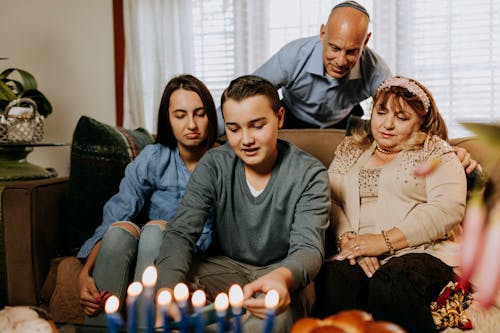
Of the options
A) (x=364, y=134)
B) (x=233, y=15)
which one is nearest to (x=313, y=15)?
(x=233, y=15)

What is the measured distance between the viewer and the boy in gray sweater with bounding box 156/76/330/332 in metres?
1.34

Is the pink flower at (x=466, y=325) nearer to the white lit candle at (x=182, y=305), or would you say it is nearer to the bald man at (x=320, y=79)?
the white lit candle at (x=182, y=305)

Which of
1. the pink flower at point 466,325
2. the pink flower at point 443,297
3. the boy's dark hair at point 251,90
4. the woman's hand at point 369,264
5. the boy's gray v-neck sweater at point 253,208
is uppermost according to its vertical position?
the boy's dark hair at point 251,90

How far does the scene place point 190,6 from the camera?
3.42 metres

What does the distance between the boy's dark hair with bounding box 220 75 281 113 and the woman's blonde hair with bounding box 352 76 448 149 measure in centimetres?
42

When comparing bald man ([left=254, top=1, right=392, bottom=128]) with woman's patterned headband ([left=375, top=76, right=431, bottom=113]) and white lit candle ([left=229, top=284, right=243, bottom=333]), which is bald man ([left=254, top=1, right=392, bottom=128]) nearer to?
woman's patterned headband ([left=375, top=76, right=431, bottom=113])

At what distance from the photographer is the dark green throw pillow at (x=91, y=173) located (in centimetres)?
172

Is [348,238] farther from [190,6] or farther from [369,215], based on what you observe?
[190,6]

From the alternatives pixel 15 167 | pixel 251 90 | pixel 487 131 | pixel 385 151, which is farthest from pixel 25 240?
pixel 487 131

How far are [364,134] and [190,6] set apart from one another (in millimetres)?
2099

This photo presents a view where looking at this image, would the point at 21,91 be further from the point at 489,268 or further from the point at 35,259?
the point at 489,268

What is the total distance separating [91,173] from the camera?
1.77 m

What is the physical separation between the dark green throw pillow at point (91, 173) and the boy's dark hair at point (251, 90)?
60 cm

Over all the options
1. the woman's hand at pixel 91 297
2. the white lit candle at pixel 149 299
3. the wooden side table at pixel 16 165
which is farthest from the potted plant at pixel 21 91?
the white lit candle at pixel 149 299
